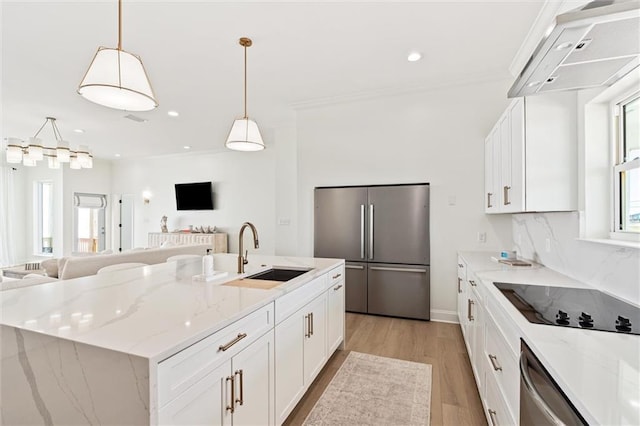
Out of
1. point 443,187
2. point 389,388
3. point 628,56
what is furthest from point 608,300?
point 443,187

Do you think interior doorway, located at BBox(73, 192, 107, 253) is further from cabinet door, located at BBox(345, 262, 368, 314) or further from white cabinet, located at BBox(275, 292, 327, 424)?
white cabinet, located at BBox(275, 292, 327, 424)

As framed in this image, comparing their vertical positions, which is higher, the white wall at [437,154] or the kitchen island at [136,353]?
the white wall at [437,154]

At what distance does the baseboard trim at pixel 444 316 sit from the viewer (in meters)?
3.58

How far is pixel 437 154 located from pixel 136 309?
11.7 feet

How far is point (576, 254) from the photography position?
196cm

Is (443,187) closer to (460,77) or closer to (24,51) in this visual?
(460,77)

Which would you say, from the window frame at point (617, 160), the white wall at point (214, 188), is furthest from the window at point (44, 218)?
the window frame at point (617, 160)

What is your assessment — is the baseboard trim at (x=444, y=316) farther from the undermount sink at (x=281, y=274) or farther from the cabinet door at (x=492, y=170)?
the undermount sink at (x=281, y=274)

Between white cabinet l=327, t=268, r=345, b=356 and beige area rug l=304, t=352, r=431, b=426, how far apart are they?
210mm

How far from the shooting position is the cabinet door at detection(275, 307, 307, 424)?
1607 mm

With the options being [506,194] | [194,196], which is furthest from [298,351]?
[194,196]

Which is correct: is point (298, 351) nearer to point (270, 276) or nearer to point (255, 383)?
point (255, 383)

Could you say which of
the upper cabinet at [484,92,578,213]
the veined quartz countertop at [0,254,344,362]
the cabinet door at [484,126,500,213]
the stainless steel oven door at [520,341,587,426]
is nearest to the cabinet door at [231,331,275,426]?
the veined quartz countertop at [0,254,344,362]

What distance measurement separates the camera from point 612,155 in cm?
181
